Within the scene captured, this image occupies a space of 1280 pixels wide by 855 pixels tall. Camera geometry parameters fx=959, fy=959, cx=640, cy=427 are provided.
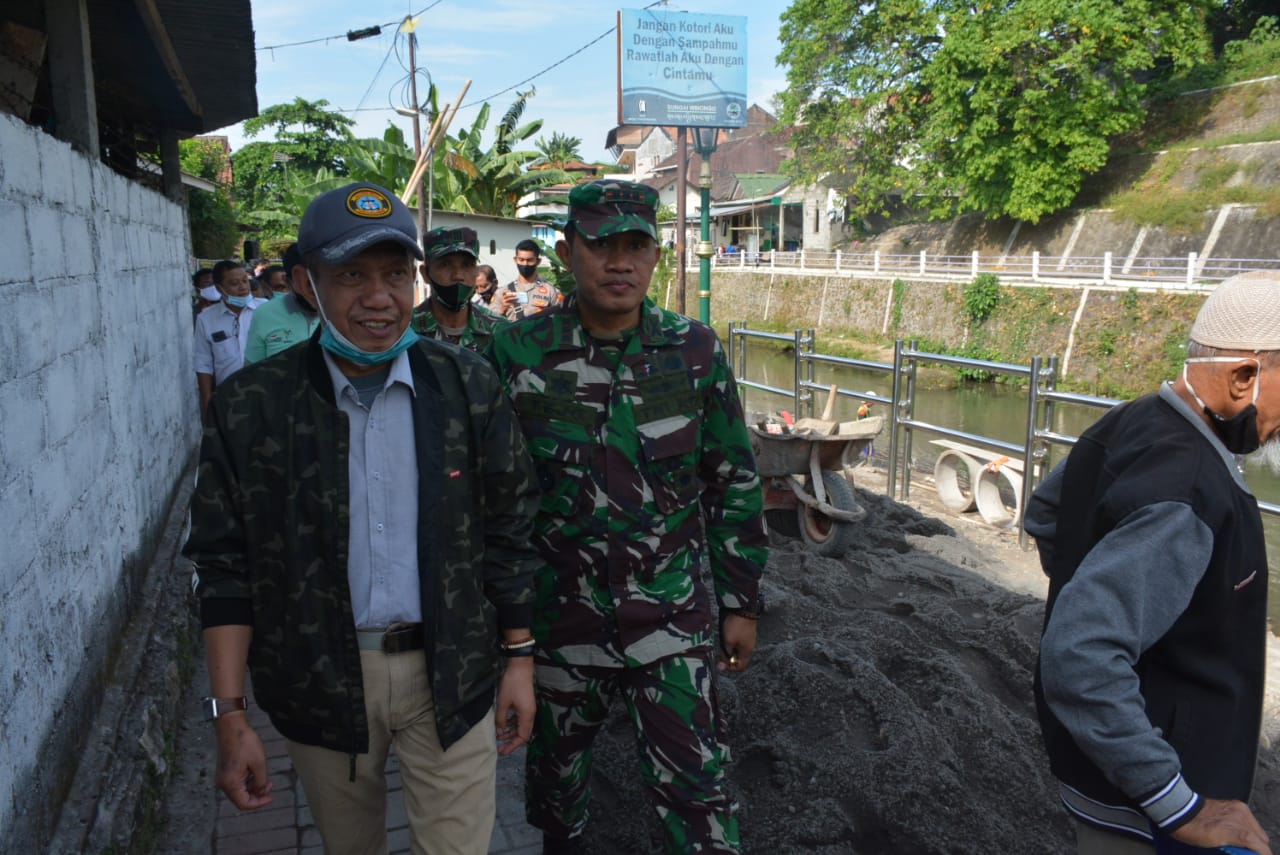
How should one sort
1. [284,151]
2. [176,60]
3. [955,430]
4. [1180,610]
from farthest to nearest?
[284,151] → [955,430] → [176,60] → [1180,610]

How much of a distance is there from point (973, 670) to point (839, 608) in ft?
2.76

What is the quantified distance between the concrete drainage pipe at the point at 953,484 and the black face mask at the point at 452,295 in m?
4.12

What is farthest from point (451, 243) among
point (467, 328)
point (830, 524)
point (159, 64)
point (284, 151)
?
point (284, 151)

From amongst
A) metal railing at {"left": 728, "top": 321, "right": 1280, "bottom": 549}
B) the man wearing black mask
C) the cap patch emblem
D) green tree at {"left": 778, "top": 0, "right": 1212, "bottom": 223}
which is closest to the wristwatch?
the cap patch emblem

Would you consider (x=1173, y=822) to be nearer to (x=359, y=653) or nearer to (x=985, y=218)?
(x=359, y=653)

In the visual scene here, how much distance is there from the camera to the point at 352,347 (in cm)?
195

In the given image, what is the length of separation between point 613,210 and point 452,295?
221 centimetres

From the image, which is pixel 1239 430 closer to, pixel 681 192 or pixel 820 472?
pixel 820 472

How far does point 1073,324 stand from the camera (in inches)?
826

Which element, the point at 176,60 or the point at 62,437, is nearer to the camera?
the point at 62,437

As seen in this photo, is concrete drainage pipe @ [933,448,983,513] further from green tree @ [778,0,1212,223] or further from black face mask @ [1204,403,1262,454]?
green tree @ [778,0,1212,223]

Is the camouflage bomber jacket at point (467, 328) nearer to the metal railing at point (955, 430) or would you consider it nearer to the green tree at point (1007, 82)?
the metal railing at point (955, 430)

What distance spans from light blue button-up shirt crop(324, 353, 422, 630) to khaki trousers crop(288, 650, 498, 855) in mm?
114

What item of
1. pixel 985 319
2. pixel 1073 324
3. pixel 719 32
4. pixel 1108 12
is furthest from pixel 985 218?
pixel 719 32
